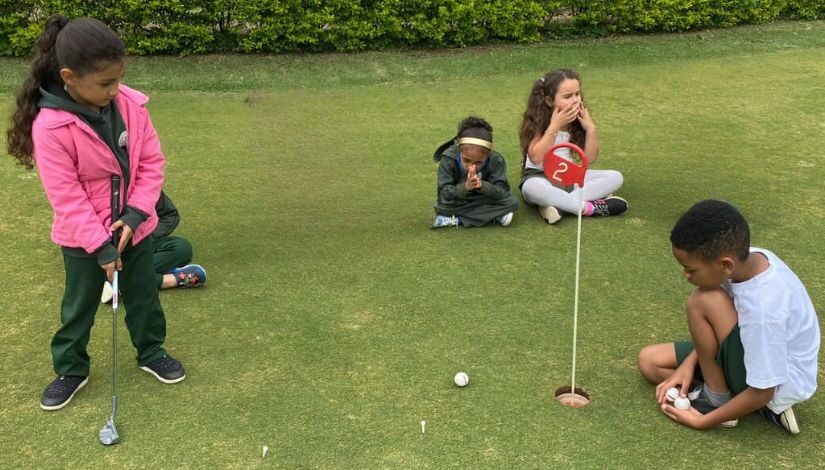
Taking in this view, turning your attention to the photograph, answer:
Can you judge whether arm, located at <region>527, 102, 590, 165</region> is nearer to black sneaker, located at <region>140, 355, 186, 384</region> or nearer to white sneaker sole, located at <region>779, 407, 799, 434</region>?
white sneaker sole, located at <region>779, 407, 799, 434</region>

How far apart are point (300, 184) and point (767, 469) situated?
3.72 meters

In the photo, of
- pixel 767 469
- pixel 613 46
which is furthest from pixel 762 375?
pixel 613 46

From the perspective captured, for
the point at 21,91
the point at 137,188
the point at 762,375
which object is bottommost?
the point at 762,375

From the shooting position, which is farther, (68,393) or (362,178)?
(362,178)

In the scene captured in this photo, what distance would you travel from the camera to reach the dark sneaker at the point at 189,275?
14.0 feet

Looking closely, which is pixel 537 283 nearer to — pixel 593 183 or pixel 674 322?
pixel 674 322

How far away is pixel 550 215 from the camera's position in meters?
5.06

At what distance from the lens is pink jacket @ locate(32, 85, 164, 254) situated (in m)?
2.99

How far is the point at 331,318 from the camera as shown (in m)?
3.99

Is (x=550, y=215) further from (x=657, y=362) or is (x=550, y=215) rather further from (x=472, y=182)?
(x=657, y=362)

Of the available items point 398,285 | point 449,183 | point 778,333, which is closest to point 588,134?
point 449,183

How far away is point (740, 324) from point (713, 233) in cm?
37

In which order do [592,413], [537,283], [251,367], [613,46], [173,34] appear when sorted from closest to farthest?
1. [592,413]
2. [251,367]
3. [537,283]
4. [173,34]
5. [613,46]

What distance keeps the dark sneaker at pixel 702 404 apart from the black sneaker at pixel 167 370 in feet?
7.01
